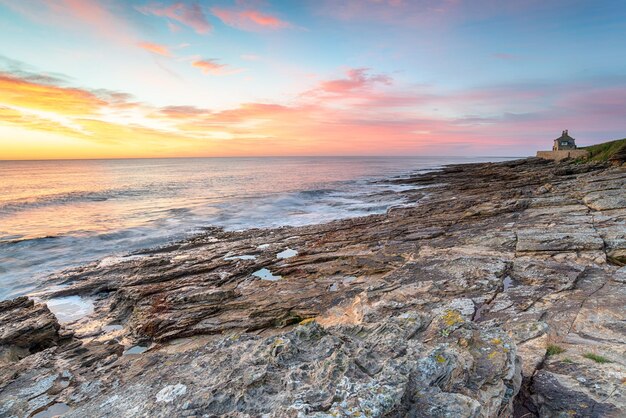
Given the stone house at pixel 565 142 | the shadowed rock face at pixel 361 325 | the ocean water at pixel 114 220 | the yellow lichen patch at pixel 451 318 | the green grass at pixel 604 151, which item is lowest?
the ocean water at pixel 114 220

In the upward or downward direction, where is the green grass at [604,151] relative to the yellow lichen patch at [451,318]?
upward

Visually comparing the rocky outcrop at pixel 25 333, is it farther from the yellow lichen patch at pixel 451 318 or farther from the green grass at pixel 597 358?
the green grass at pixel 597 358

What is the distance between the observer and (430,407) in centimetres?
396

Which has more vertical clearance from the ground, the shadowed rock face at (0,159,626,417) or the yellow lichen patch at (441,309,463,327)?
the yellow lichen patch at (441,309,463,327)

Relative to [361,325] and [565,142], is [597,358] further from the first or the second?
[565,142]

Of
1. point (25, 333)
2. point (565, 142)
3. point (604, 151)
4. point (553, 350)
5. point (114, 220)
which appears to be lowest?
point (114, 220)

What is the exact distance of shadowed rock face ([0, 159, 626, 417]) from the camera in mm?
4367

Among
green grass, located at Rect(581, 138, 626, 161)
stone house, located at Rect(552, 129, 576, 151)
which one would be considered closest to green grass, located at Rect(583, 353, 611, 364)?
green grass, located at Rect(581, 138, 626, 161)

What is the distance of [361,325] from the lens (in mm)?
6242

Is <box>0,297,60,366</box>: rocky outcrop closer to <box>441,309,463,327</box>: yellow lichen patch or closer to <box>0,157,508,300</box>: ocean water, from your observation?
<box>0,157,508,300</box>: ocean water

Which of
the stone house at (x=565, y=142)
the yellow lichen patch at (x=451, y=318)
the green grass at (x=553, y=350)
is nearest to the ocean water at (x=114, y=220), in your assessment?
the yellow lichen patch at (x=451, y=318)

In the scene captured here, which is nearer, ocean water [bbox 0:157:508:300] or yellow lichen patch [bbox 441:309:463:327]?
yellow lichen patch [bbox 441:309:463:327]

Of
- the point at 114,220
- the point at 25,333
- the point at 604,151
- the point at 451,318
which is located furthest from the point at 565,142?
the point at 25,333

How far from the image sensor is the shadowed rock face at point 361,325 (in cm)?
437
